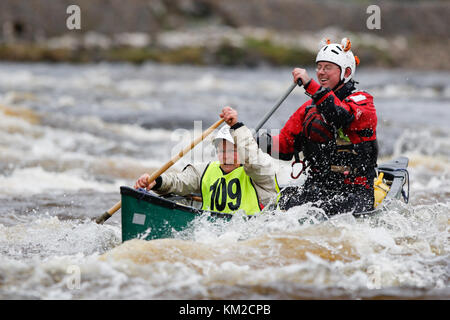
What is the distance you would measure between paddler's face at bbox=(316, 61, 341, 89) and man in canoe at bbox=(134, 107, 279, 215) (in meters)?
0.84

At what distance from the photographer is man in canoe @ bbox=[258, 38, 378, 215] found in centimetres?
533

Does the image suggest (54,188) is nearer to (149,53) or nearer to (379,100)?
(379,100)

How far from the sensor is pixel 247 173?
5.47 m

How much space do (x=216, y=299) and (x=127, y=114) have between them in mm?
12626

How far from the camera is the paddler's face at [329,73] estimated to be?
17.8ft

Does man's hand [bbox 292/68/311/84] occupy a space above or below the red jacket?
above

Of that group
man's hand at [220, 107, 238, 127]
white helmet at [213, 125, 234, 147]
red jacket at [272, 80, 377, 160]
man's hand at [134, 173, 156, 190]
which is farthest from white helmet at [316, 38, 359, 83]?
man's hand at [134, 173, 156, 190]

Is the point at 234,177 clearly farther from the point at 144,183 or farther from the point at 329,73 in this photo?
the point at 329,73

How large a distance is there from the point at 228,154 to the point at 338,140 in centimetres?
103

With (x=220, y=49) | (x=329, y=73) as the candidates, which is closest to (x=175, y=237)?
(x=329, y=73)

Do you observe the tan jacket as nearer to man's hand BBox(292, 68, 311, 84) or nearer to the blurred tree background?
man's hand BBox(292, 68, 311, 84)

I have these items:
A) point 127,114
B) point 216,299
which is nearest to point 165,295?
point 216,299

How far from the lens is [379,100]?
22.2m

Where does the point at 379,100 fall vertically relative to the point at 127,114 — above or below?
above
